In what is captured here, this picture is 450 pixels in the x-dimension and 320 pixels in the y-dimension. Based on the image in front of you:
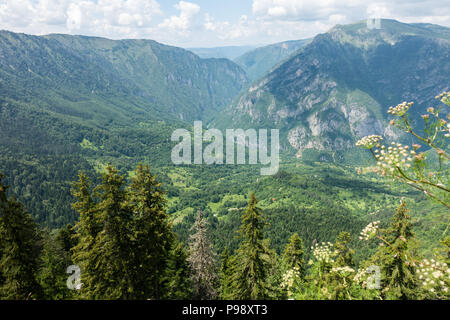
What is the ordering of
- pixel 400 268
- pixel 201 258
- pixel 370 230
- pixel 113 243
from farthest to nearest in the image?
pixel 201 258 < pixel 400 268 < pixel 113 243 < pixel 370 230

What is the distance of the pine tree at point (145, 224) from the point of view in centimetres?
2292

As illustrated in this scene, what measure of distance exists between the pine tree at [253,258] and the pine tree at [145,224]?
27.6 ft

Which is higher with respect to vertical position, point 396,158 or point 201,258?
point 396,158

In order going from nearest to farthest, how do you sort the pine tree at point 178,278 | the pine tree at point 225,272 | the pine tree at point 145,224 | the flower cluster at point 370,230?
the flower cluster at point 370,230, the pine tree at point 145,224, the pine tree at point 178,278, the pine tree at point 225,272

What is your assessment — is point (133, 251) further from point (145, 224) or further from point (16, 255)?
point (16, 255)

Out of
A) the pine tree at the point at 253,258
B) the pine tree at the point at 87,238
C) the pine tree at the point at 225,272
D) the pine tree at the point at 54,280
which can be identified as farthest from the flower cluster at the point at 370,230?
the pine tree at the point at 54,280

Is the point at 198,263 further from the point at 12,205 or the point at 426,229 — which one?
the point at 426,229

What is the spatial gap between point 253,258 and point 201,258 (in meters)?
7.47

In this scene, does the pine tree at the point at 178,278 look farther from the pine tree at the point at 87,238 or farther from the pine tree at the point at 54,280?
the pine tree at the point at 54,280

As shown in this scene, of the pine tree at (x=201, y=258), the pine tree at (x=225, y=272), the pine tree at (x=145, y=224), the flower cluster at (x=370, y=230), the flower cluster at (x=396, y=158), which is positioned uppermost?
the flower cluster at (x=396, y=158)

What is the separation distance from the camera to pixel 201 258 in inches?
1209

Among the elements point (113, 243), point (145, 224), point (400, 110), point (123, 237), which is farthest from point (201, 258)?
point (400, 110)

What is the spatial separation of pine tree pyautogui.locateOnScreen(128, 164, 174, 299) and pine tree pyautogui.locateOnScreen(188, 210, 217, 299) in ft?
20.3
